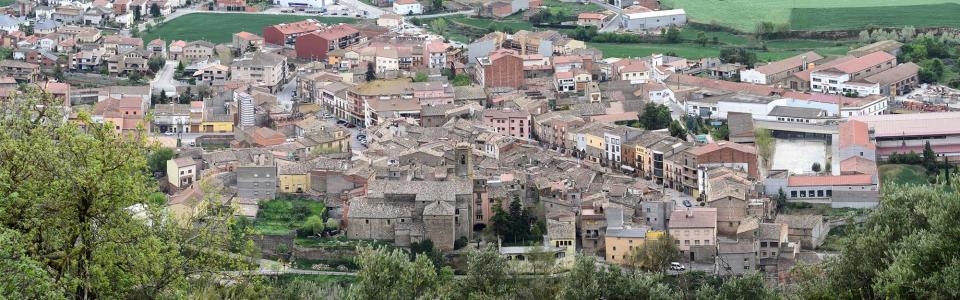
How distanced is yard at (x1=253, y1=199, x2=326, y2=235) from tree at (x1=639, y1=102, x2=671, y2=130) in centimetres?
468

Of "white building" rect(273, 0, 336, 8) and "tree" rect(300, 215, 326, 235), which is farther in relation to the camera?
"white building" rect(273, 0, 336, 8)

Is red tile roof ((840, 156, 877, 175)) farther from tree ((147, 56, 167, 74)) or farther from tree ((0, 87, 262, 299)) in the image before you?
tree ((0, 87, 262, 299))

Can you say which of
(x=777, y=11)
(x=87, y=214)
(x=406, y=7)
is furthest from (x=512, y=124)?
(x=87, y=214)

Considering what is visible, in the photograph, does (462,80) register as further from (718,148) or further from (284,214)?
(284,214)

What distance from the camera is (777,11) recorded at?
28.2m

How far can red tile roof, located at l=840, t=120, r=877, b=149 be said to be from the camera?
17480 mm

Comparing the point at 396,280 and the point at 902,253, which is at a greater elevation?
the point at 902,253

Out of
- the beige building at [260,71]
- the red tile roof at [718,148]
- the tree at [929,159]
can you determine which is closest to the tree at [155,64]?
the beige building at [260,71]

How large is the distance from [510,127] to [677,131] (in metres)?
1.98

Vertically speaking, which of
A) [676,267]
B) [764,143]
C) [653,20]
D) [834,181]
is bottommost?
[676,267]

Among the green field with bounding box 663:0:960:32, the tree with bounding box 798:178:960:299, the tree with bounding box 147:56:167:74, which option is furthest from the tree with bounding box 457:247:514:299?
the green field with bounding box 663:0:960:32

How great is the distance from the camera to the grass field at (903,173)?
668 inches

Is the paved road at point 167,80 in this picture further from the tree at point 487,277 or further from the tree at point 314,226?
the tree at point 487,277

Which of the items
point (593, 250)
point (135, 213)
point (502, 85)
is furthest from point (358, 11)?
point (135, 213)
